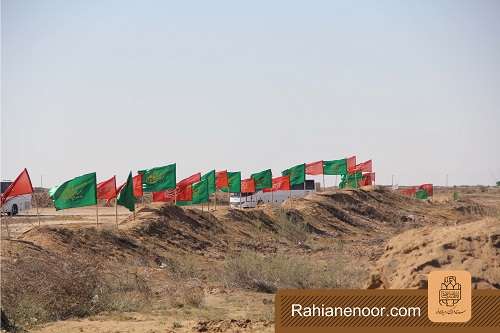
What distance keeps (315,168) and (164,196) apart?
13414 mm

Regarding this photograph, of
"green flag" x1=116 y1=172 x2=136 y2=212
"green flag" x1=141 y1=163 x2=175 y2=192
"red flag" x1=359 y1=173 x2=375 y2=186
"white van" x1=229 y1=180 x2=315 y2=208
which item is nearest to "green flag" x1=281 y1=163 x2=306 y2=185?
"white van" x1=229 y1=180 x2=315 y2=208

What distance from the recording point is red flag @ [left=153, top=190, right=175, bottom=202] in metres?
29.9

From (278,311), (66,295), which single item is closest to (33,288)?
(66,295)

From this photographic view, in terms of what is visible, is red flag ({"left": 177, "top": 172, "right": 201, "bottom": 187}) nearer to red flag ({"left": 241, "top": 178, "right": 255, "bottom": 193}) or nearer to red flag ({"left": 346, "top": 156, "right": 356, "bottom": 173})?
red flag ({"left": 241, "top": 178, "right": 255, "bottom": 193})

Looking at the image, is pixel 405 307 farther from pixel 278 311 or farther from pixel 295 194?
pixel 295 194

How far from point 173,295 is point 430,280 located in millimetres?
7354

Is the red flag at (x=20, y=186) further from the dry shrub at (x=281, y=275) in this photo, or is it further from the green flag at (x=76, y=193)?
the dry shrub at (x=281, y=275)

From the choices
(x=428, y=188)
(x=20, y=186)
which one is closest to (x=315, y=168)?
(x=20, y=186)

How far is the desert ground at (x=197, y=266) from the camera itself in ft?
31.1

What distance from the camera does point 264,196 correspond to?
135ft

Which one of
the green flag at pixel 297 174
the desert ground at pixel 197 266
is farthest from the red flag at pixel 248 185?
→ the green flag at pixel 297 174

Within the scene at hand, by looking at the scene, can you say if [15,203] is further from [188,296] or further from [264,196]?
[188,296]

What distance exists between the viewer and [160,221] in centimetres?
2619

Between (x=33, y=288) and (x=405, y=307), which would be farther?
(x=33, y=288)
